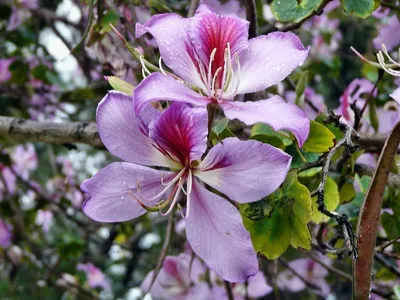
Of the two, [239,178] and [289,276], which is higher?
[239,178]

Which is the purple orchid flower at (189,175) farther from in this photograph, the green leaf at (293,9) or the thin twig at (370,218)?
the green leaf at (293,9)

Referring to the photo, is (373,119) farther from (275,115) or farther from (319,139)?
(275,115)

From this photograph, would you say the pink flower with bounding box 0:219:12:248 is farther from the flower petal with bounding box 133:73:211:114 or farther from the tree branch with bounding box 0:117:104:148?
the flower petal with bounding box 133:73:211:114

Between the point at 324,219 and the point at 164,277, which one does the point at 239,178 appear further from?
the point at 164,277

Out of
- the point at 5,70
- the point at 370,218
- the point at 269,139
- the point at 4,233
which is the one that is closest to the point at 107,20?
the point at 269,139

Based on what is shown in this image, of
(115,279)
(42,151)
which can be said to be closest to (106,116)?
(42,151)

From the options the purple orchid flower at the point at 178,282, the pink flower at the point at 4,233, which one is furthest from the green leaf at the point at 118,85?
the pink flower at the point at 4,233
